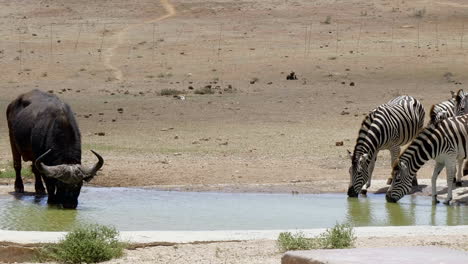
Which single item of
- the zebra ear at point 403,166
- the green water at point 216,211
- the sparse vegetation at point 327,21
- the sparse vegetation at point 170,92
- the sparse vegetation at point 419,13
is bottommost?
the green water at point 216,211

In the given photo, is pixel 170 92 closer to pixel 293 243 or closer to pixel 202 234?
pixel 202 234

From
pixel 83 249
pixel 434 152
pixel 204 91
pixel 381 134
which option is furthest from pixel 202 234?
pixel 204 91

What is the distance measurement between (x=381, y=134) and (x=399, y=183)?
58.6 inches

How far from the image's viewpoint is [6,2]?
59.4m

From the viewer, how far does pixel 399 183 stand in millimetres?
15664

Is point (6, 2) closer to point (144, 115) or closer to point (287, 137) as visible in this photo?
point (144, 115)

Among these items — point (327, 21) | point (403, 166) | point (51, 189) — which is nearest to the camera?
point (51, 189)

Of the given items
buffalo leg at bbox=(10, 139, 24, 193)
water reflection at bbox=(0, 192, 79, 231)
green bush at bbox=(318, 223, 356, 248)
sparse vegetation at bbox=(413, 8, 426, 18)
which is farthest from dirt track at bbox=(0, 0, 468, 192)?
green bush at bbox=(318, 223, 356, 248)

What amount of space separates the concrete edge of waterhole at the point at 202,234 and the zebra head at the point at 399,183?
4.02m

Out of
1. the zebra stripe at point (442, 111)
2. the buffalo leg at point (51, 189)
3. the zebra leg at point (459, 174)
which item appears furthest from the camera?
the zebra stripe at point (442, 111)

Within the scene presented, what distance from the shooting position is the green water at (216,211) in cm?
1312

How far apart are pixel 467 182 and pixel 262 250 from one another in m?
8.03

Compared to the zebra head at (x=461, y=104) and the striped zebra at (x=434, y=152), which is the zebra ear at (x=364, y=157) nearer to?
the striped zebra at (x=434, y=152)

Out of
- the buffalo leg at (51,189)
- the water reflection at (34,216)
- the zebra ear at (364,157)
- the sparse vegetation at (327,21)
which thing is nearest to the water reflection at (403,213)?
the zebra ear at (364,157)
